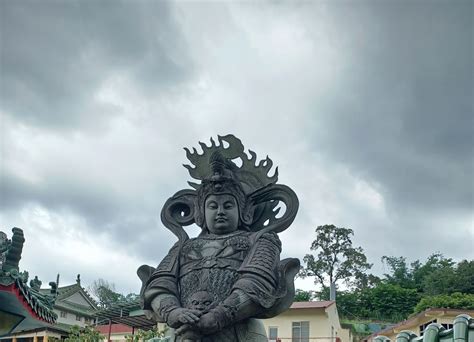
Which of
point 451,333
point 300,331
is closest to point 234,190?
point 451,333

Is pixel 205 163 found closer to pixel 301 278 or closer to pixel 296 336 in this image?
pixel 296 336

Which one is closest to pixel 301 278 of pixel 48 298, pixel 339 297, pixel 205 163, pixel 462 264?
pixel 339 297

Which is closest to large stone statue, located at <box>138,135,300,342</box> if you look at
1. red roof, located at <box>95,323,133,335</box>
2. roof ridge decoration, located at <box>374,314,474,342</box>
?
roof ridge decoration, located at <box>374,314,474,342</box>

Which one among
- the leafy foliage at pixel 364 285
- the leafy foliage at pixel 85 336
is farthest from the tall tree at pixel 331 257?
the leafy foliage at pixel 85 336

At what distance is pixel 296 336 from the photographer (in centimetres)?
2552

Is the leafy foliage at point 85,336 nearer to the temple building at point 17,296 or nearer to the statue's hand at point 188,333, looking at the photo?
the temple building at point 17,296

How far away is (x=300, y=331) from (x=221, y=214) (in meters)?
20.4

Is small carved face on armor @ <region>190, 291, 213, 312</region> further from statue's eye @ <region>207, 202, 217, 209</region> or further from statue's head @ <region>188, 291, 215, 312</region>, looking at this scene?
statue's eye @ <region>207, 202, 217, 209</region>

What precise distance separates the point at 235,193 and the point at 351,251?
38.9m

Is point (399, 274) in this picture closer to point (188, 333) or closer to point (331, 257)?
point (331, 257)

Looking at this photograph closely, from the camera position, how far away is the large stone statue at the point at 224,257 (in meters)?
5.49

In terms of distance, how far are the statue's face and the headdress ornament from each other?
76mm

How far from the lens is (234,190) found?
21.3ft

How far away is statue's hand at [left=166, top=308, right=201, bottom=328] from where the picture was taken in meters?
5.30
